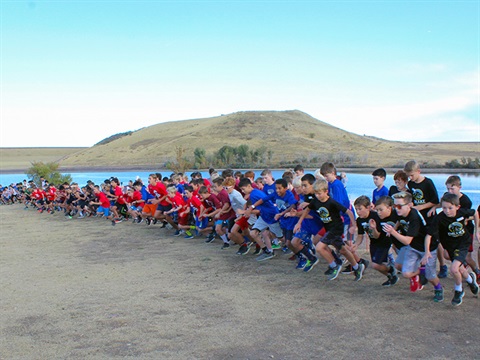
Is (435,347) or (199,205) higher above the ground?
(199,205)

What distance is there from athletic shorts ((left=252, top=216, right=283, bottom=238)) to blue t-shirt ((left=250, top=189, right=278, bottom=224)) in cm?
8

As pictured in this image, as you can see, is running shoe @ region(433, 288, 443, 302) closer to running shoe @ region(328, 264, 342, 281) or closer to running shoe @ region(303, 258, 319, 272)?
running shoe @ region(328, 264, 342, 281)

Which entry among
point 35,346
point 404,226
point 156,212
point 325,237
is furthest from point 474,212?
point 156,212

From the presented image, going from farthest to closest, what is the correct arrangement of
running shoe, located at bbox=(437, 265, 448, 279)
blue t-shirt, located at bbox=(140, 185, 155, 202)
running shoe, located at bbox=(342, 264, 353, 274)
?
blue t-shirt, located at bbox=(140, 185, 155, 202) → running shoe, located at bbox=(342, 264, 353, 274) → running shoe, located at bbox=(437, 265, 448, 279)

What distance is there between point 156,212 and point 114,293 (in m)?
6.19

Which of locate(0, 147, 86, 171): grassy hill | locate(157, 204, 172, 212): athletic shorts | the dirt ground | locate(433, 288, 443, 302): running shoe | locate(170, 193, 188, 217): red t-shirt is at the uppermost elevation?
locate(0, 147, 86, 171): grassy hill

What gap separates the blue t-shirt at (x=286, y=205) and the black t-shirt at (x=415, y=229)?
245cm

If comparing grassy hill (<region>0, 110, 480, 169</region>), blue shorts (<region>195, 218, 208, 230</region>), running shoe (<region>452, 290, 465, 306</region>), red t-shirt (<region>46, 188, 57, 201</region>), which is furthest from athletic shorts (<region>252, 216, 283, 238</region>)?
grassy hill (<region>0, 110, 480, 169</region>)

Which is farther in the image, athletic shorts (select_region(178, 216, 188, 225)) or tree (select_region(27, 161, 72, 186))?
tree (select_region(27, 161, 72, 186))

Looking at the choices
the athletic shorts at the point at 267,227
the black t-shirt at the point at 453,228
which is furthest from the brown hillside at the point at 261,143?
the black t-shirt at the point at 453,228

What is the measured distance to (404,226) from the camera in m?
6.35

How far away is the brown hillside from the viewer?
69.9 m

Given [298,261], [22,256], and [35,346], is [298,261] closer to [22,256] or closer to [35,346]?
[35,346]

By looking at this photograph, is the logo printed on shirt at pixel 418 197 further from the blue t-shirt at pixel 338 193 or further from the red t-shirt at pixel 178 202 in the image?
the red t-shirt at pixel 178 202
